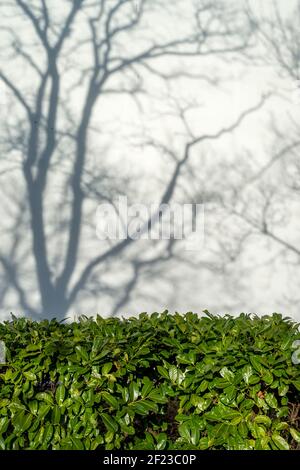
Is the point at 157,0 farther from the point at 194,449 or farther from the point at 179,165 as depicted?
the point at 194,449

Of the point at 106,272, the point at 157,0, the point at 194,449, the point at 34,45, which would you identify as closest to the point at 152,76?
the point at 157,0

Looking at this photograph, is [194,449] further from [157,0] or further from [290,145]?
[157,0]

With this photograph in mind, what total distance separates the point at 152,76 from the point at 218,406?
13.4ft

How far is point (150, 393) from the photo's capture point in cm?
271

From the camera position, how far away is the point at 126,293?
5812mm

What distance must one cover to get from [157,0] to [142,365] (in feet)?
14.6

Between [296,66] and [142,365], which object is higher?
[296,66]

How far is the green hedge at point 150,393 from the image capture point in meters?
2.64

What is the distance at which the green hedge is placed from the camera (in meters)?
2.64
